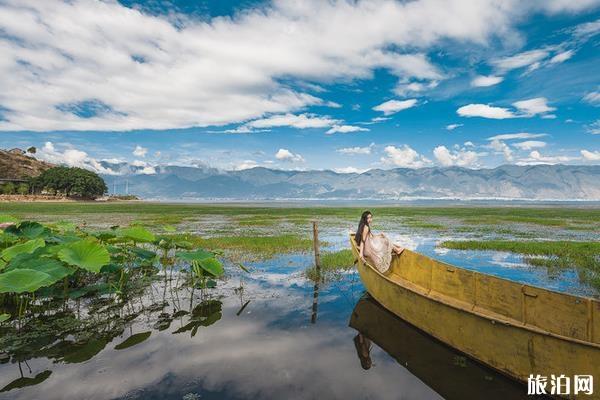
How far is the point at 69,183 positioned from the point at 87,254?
361 ft

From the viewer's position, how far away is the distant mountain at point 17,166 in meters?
129

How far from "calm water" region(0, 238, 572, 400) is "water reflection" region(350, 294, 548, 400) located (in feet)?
0.07

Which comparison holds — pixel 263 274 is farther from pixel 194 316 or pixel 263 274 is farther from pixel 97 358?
pixel 97 358

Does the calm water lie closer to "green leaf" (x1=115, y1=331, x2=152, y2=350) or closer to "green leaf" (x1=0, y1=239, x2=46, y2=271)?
"green leaf" (x1=115, y1=331, x2=152, y2=350)

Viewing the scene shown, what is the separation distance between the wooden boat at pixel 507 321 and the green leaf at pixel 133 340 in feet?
20.4

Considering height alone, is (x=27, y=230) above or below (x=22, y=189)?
below

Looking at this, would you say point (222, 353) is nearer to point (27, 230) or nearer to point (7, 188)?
point (27, 230)

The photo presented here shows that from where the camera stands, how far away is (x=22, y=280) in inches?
285

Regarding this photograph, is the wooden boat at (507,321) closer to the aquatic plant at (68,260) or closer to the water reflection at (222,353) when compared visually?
the water reflection at (222,353)

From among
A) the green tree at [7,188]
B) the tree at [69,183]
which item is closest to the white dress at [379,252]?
the tree at [69,183]

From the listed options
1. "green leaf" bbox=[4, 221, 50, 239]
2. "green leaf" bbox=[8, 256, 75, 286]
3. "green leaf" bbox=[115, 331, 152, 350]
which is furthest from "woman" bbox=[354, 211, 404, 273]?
"green leaf" bbox=[4, 221, 50, 239]

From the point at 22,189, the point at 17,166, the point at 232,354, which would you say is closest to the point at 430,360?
the point at 232,354

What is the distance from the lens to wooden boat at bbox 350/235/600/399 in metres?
4.96

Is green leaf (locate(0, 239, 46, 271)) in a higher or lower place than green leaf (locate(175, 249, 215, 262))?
higher
